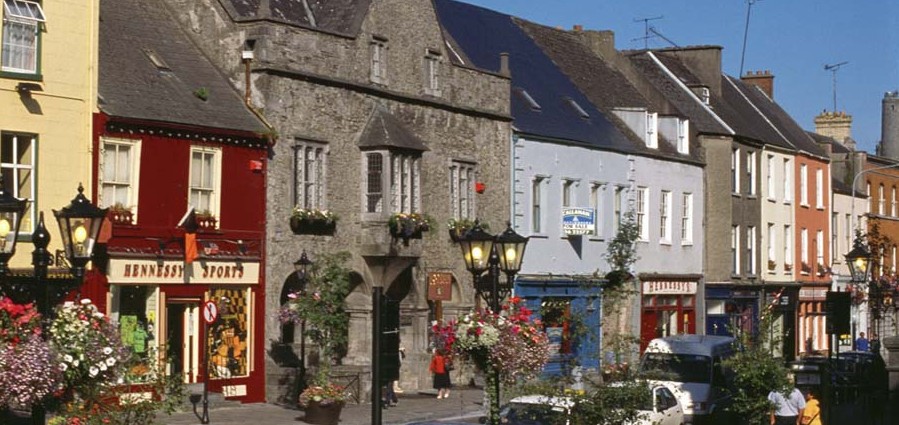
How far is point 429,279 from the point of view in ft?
145

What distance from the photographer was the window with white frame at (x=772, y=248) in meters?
65.8

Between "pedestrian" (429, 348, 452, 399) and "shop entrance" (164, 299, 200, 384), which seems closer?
"shop entrance" (164, 299, 200, 384)

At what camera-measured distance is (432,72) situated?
1763 inches

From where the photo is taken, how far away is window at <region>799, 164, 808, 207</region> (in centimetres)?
6862

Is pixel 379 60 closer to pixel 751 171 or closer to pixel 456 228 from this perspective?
pixel 456 228

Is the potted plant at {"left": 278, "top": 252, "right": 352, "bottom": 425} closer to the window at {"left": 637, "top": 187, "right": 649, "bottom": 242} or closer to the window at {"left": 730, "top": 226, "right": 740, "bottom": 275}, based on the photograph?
the window at {"left": 637, "top": 187, "right": 649, "bottom": 242}

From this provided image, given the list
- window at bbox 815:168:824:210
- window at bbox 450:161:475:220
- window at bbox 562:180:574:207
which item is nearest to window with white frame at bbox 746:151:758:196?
window at bbox 815:168:824:210

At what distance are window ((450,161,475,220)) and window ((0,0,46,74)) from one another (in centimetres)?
1513

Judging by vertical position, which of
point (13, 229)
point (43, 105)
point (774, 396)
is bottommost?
point (774, 396)

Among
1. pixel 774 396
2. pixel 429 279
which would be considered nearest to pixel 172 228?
→ pixel 429 279

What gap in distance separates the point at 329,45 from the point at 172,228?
22.8 feet

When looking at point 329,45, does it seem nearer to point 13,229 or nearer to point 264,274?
point 264,274

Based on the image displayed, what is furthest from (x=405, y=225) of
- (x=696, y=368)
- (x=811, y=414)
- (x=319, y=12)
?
(x=811, y=414)

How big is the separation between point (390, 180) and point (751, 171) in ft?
83.5
